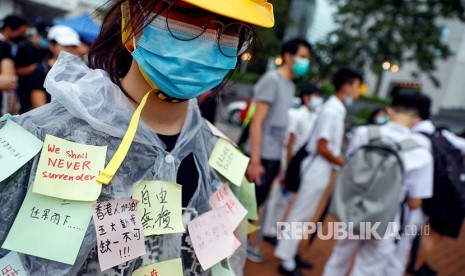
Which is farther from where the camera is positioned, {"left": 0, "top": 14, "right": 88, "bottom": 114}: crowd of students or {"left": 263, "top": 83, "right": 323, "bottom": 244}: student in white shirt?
{"left": 263, "top": 83, "right": 323, "bottom": 244}: student in white shirt

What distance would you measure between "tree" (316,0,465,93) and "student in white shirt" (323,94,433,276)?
47.6ft

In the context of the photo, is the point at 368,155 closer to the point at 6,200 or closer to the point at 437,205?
the point at 437,205

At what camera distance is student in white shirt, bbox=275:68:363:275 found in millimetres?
3318

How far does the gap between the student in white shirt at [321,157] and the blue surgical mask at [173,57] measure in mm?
2299

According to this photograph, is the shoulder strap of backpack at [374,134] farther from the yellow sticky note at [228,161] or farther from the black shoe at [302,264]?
the yellow sticky note at [228,161]

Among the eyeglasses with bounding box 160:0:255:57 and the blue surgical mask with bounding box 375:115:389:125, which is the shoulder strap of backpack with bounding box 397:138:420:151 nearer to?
the eyeglasses with bounding box 160:0:255:57

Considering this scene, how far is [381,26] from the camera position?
55.5ft

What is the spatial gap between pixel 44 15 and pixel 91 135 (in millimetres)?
20653

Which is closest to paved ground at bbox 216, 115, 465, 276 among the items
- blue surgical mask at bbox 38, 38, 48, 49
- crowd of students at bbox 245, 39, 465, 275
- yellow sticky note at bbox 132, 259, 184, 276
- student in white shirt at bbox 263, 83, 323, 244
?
crowd of students at bbox 245, 39, 465, 275

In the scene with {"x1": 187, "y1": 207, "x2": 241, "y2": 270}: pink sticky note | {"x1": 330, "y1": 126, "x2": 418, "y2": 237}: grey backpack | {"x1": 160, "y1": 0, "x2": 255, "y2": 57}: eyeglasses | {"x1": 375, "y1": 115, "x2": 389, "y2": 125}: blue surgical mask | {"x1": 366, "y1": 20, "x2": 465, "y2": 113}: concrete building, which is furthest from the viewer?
{"x1": 366, "y1": 20, "x2": 465, "y2": 113}: concrete building

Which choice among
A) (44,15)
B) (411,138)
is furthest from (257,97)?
(44,15)

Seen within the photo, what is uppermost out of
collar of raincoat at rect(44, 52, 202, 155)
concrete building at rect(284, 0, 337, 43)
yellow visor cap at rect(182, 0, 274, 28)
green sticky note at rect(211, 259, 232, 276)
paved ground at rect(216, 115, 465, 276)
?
yellow visor cap at rect(182, 0, 274, 28)

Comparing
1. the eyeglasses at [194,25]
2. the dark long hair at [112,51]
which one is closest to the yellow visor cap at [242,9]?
the eyeglasses at [194,25]

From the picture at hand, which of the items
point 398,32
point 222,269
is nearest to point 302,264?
point 222,269
